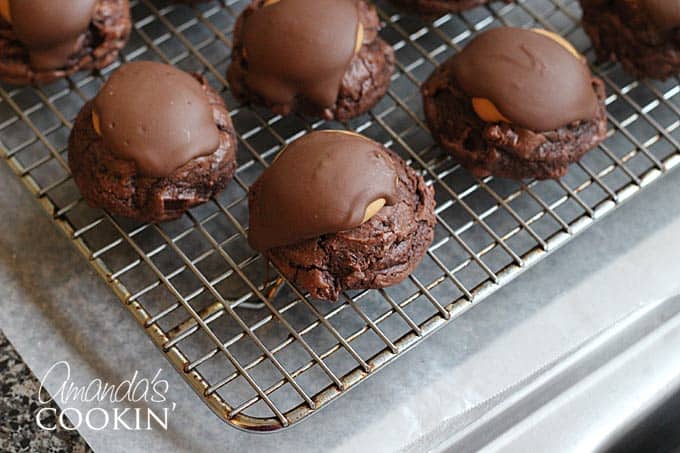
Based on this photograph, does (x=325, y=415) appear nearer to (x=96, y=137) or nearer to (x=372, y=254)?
(x=372, y=254)

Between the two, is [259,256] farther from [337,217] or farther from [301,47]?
[301,47]

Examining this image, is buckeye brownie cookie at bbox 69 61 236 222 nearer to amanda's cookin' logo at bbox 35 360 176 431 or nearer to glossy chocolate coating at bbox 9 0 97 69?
glossy chocolate coating at bbox 9 0 97 69

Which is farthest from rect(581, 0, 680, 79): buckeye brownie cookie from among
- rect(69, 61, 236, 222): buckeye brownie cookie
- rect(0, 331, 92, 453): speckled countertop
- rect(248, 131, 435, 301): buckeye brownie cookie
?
rect(0, 331, 92, 453): speckled countertop

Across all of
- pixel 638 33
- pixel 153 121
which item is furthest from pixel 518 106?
pixel 153 121

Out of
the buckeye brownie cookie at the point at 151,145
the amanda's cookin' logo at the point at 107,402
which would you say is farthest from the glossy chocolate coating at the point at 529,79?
the amanda's cookin' logo at the point at 107,402

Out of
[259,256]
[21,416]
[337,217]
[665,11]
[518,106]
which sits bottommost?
[21,416]

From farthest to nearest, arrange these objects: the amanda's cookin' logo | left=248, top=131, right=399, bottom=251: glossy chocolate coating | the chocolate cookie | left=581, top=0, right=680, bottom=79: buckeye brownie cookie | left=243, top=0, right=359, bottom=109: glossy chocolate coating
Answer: the chocolate cookie < left=581, top=0, right=680, bottom=79: buckeye brownie cookie < left=243, top=0, right=359, bottom=109: glossy chocolate coating < the amanda's cookin' logo < left=248, top=131, right=399, bottom=251: glossy chocolate coating

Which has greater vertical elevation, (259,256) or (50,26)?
(50,26)

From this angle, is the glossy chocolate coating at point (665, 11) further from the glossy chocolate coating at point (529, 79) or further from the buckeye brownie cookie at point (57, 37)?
the buckeye brownie cookie at point (57, 37)
